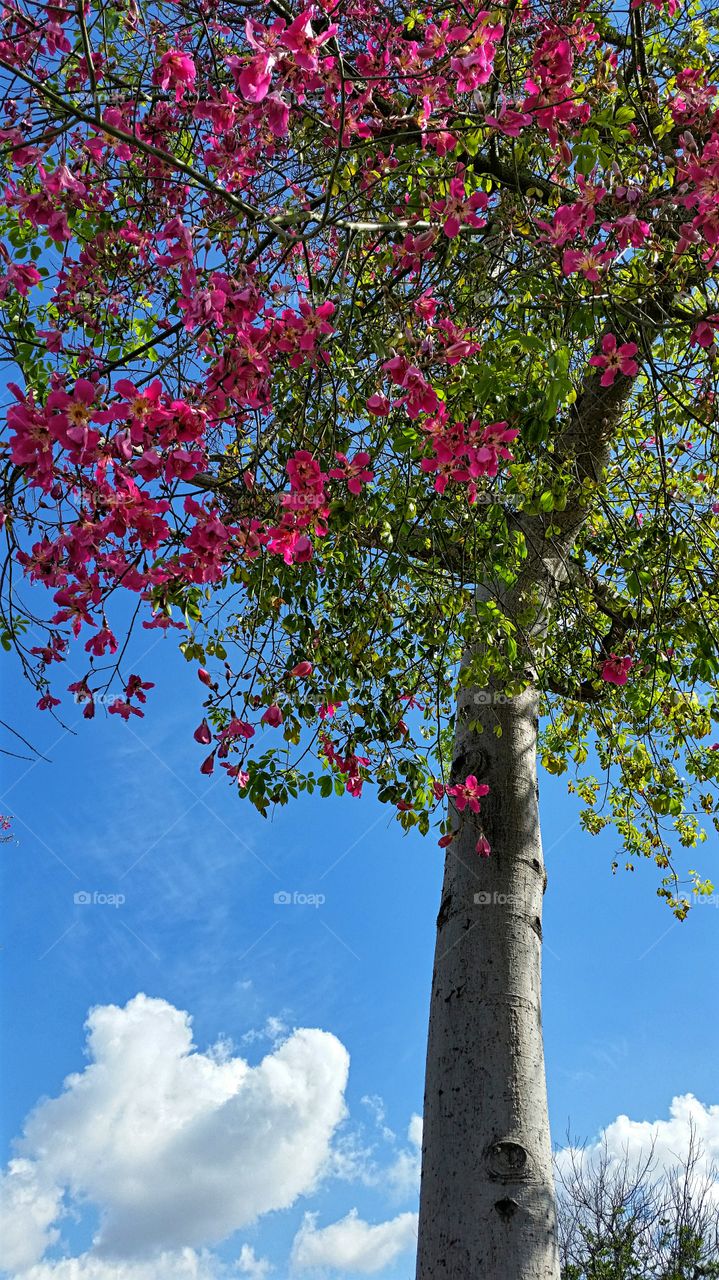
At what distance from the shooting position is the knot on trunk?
3520mm

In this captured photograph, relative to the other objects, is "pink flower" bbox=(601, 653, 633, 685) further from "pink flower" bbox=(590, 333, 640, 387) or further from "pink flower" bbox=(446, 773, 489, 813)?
"pink flower" bbox=(590, 333, 640, 387)

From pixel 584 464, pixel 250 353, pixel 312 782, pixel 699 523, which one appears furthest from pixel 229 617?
pixel 250 353

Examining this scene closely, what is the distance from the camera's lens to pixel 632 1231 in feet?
50.0

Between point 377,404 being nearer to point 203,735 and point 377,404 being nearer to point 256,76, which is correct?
point 256,76

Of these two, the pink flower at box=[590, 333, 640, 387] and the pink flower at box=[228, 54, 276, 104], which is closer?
the pink flower at box=[228, 54, 276, 104]

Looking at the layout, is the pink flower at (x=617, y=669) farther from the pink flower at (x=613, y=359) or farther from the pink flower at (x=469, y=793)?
the pink flower at (x=613, y=359)

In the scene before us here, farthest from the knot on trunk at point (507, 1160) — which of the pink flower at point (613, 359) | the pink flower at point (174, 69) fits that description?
the pink flower at point (174, 69)

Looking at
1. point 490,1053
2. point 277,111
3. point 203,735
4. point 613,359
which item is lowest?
point 490,1053

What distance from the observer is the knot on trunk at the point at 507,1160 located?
3520 mm

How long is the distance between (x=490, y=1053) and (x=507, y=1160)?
39 centimetres

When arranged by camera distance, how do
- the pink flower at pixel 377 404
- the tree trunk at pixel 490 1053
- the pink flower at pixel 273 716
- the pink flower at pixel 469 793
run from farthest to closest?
the pink flower at pixel 469 793
the pink flower at pixel 273 716
the tree trunk at pixel 490 1053
the pink flower at pixel 377 404

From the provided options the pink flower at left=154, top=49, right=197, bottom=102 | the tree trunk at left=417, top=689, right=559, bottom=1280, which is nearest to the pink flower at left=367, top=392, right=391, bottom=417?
the pink flower at left=154, top=49, right=197, bottom=102

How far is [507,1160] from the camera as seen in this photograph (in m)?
3.55

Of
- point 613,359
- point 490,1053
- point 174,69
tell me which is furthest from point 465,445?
point 490,1053
